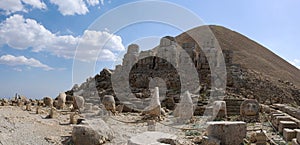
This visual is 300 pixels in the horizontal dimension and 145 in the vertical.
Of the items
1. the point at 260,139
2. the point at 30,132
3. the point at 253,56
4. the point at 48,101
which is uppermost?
the point at 253,56

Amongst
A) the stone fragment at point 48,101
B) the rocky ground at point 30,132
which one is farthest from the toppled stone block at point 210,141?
the stone fragment at point 48,101

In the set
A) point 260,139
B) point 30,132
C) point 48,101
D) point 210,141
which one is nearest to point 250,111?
point 260,139

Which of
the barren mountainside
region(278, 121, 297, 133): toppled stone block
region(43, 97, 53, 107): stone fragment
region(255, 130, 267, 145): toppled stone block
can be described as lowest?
region(255, 130, 267, 145): toppled stone block

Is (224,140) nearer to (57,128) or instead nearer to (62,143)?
(62,143)

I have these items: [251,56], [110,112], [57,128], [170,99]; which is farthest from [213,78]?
[251,56]

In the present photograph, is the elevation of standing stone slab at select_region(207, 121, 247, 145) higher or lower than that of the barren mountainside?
lower

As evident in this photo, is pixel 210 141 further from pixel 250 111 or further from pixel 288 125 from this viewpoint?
pixel 250 111

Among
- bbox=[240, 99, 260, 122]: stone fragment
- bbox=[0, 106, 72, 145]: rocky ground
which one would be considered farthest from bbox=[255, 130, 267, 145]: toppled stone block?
bbox=[240, 99, 260, 122]: stone fragment

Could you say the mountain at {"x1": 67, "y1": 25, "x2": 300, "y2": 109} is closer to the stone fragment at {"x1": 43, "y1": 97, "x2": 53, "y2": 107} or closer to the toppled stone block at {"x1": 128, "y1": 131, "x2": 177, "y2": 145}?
the stone fragment at {"x1": 43, "y1": 97, "x2": 53, "y2": 107}

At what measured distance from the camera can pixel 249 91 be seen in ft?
125

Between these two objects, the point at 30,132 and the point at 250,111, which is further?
the point at 250,111

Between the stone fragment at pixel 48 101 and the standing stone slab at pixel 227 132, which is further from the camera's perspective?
the stone fragment at pixel 48 101

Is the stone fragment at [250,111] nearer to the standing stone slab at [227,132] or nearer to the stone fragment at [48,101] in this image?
the standing stone slab at [227,132]

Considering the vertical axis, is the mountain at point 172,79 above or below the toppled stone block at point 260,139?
above
